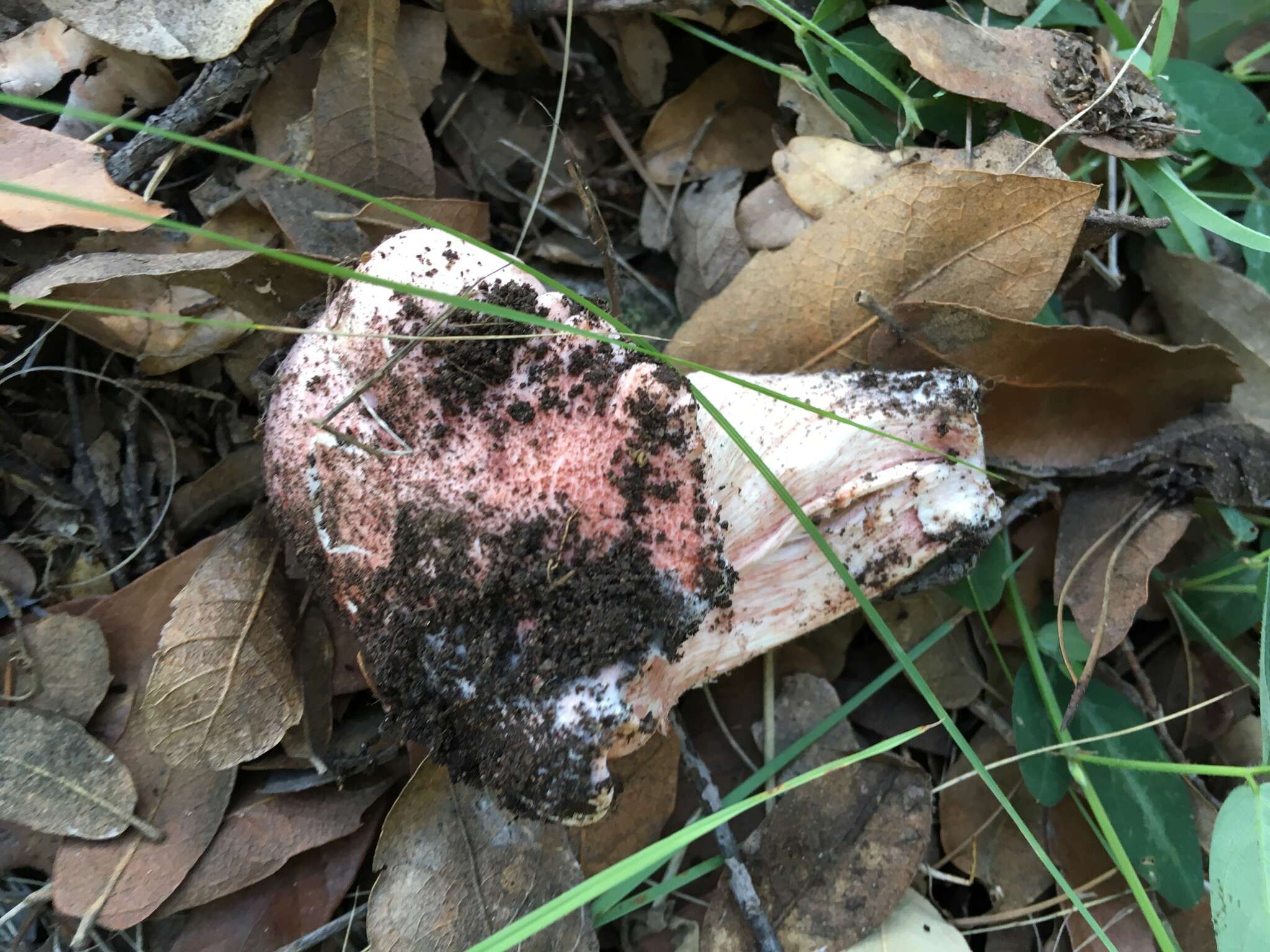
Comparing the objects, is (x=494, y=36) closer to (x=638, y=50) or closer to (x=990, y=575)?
(x=638, y=50)

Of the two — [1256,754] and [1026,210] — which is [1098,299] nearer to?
[1026,210]

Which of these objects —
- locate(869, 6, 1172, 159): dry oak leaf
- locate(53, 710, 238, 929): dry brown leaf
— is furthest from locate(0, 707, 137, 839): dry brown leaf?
locate(869, 6, 1172, 159): dry oak leaf

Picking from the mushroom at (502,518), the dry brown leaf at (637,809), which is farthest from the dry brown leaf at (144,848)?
the dry brown leaf at (637,809)

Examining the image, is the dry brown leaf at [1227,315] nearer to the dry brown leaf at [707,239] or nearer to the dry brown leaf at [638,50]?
the dry brown leaf at [707,239]

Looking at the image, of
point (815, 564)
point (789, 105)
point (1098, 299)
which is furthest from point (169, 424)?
point (1098, 299)

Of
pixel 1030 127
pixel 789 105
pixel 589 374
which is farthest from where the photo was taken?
pixel 789 105
